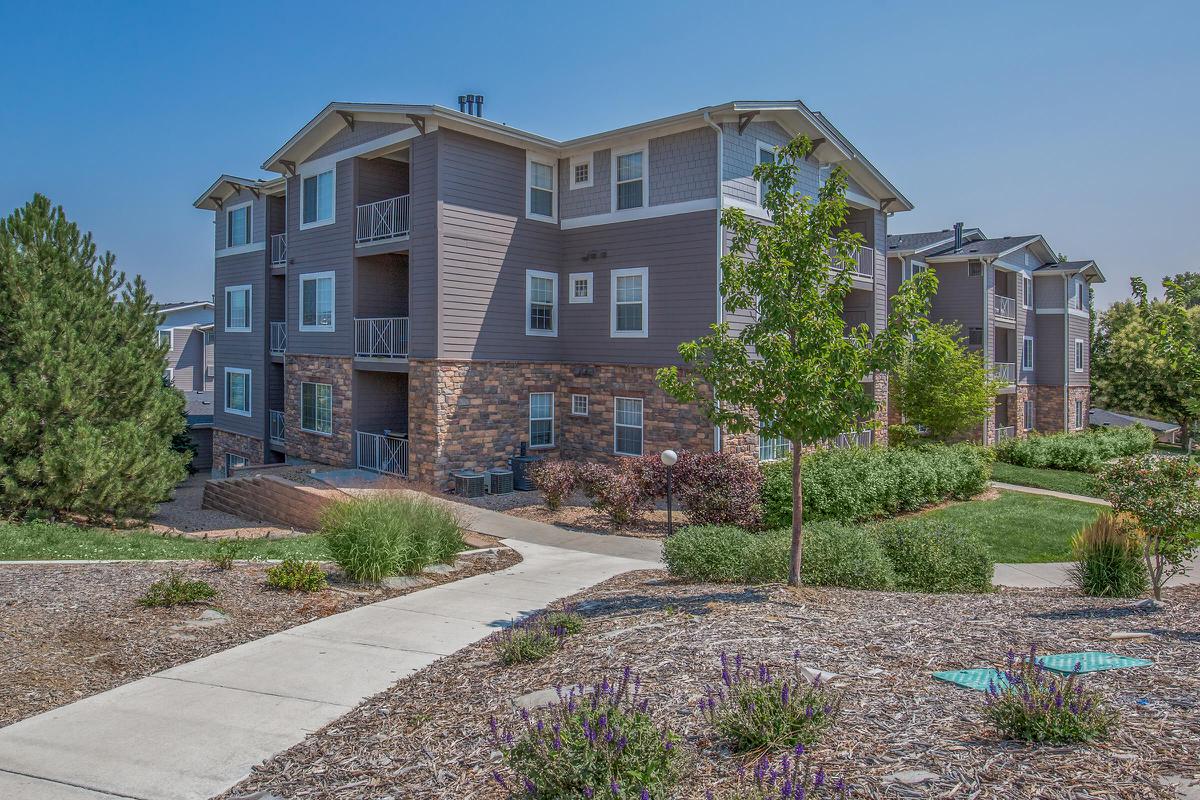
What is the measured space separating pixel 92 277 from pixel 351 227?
22.0ft

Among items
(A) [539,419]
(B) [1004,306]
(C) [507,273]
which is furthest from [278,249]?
(B) [1004,306]

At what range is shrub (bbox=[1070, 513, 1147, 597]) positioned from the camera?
9.38 meters

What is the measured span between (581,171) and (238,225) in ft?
44.6

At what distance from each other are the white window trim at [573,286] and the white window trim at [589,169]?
217 centimetres

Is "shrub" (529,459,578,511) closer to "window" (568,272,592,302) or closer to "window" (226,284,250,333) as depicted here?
"window" (568,272,592,302)

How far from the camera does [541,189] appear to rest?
19875 millimetres

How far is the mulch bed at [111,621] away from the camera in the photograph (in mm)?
6102

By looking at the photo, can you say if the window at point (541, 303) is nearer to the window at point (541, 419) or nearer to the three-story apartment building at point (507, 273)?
the three-story apartment building at point (507, 273)

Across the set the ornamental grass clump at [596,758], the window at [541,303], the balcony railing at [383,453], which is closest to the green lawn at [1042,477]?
the window at [541,303]

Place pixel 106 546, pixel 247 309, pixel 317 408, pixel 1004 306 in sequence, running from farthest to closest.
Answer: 1. pixel 1004 306
2. pixel 247 309
3. pixel 317 408
4. pixel 106 546

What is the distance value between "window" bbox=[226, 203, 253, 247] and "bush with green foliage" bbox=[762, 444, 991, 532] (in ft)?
63.3

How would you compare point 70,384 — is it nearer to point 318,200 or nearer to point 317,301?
point 317,301

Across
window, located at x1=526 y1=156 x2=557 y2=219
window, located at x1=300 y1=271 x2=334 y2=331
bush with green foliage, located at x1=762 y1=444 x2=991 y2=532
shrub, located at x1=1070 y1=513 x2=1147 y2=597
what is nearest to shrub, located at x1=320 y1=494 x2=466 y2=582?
bush with green foliage, located at x1=762 y1=444 x2=991 y2=532

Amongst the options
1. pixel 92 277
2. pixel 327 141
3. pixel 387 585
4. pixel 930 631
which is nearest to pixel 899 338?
pixel 930 631
